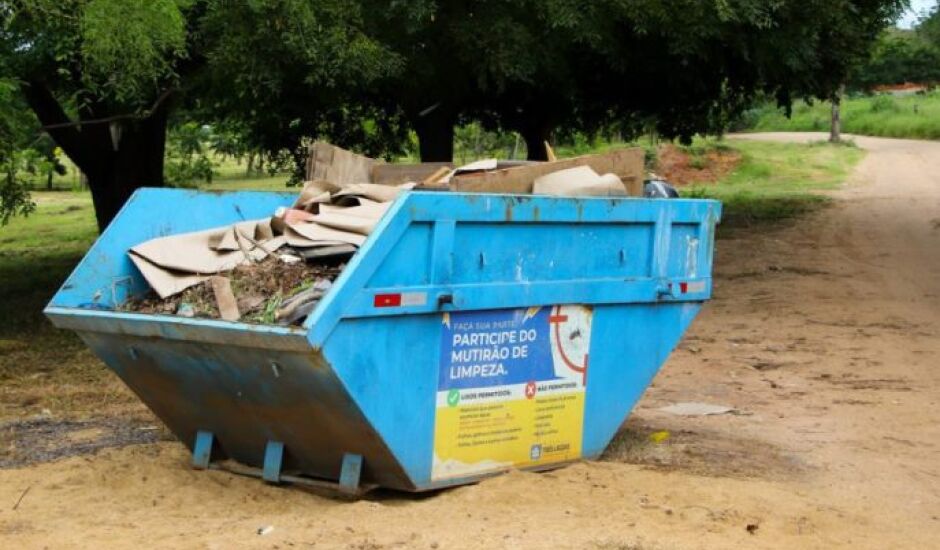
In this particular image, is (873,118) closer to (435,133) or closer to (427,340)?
(435,133)

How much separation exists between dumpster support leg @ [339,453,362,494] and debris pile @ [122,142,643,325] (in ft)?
2.44

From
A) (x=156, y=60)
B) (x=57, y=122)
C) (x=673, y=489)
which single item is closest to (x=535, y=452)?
(x=673, y=489)

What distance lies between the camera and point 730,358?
33.1 feet

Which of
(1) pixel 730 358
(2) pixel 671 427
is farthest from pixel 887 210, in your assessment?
(2) pixel 671 427

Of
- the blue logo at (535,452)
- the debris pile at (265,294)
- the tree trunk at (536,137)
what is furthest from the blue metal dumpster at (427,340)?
the tree trunk at (536,137)

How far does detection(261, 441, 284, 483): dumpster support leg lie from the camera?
5.98 metres

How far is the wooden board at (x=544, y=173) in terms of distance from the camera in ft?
20.4

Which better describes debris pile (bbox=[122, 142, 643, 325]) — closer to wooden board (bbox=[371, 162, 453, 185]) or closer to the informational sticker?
wooden board (bbox=[371, 162, 453, 185])

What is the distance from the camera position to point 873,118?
48500mm

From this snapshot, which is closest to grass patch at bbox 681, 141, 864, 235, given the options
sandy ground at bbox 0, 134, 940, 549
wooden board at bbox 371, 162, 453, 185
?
sandy ground at bbox 0, 134, 940, 549

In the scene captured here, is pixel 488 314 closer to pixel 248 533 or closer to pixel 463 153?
pixel 248 533

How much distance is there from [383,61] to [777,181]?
19.6m

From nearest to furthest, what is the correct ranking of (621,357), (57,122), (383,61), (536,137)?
(621,357) < (383,61) < (57,122) < (536,137)

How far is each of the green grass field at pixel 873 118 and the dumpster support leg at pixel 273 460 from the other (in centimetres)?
3908
